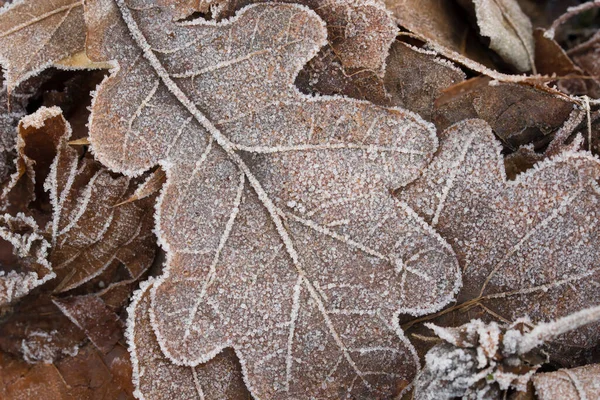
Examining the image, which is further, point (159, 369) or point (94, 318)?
point (94, 318)

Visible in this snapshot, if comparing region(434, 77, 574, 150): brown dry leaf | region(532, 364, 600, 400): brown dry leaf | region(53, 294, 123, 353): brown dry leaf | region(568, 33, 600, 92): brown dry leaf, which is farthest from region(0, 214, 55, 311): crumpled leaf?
region(568, 33, 600, 92): brown dry leaf

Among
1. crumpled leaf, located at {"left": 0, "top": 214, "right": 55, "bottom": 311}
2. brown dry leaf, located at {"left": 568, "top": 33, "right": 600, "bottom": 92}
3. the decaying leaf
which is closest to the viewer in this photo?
the decaying leaf

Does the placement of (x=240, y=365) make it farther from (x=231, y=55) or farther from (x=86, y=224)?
(x=231, y=55)

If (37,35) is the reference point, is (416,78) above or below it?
below

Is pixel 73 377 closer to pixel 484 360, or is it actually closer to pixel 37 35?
pixel 37 35

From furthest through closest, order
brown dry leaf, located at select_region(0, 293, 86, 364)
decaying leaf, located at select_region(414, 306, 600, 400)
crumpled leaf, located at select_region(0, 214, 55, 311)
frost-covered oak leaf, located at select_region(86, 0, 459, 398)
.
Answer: brown dry leaf, located at select_region(0, 293, 86, 364)
crumpled leaf, located at select_region(0, 214, 55, 311)
frost-covered oak leaf, located at select_region(86, 0, 459, 398)
decaying leaf, located at select_region(414, 306, 600, 400)

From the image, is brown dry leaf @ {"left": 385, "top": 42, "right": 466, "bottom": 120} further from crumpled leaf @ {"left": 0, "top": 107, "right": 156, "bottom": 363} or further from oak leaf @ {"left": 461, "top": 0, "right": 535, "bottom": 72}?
crumpled leaf @ {"left": 0, "top": 107, "right": 156, "bottom": 363}

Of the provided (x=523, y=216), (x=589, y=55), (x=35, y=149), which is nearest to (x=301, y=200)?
(x=523, y=216)
